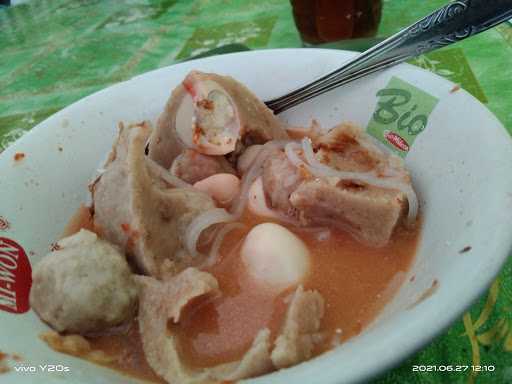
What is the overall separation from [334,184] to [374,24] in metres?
1.26

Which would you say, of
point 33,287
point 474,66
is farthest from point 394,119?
point 33,287

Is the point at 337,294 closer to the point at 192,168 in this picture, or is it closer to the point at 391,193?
the point at 391,193

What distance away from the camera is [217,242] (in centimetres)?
134

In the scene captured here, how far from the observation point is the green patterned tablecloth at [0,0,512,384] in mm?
1061

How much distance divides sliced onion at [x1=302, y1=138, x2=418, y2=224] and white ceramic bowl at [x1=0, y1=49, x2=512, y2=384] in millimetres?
42

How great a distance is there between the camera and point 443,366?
3.37 feet

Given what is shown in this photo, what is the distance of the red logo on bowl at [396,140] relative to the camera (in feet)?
4.46

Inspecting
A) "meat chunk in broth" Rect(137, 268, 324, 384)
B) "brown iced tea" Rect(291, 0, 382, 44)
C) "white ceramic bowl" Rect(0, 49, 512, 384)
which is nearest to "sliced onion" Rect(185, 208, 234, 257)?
"meat chunk in broth" Rect(137, 268, 324, 384)

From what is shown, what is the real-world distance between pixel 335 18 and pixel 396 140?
955 mm

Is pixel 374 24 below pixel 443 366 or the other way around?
the other way around

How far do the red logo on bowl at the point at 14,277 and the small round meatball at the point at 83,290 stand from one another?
0.14 ft

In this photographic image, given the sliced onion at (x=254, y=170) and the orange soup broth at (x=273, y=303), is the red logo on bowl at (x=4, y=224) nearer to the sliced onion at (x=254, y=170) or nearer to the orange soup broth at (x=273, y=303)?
the orange soup broth at (x=273, y=303)

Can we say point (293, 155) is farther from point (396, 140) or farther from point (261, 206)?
point (396, 140)

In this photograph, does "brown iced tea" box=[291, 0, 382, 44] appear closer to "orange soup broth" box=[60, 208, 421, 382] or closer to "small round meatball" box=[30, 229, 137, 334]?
"orange soup broth" box=[60, 208, 421, 382]
